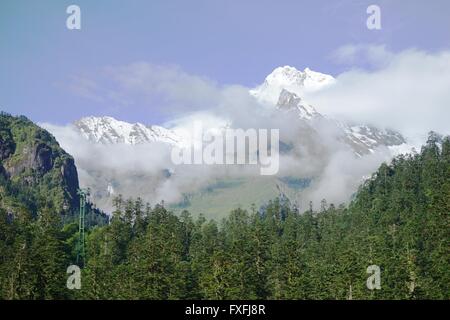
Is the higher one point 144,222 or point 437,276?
point 144,222

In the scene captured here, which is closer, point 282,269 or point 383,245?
point 282,269

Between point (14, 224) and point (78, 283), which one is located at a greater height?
point (14, 224)

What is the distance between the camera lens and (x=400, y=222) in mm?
141125

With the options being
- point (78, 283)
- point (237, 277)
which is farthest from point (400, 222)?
point (78, 283)

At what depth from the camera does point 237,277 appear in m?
81.4

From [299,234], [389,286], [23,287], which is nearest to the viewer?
[23,287]

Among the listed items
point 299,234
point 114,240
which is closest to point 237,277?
point 114,240

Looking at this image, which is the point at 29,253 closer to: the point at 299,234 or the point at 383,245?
the point at 383,245

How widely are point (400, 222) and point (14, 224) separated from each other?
3331 inches
